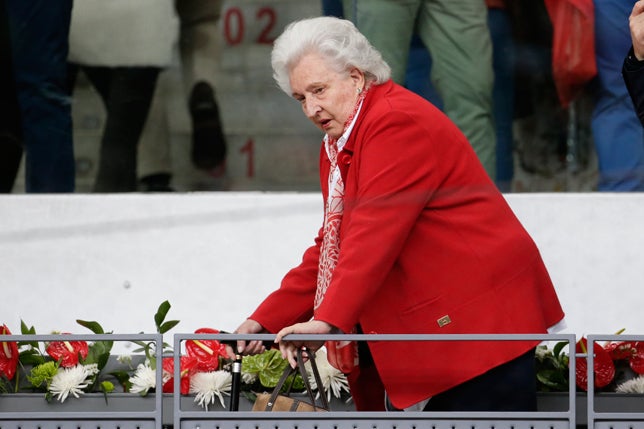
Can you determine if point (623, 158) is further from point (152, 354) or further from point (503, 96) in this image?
point (152, 354)

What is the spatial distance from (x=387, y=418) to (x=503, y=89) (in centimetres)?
207

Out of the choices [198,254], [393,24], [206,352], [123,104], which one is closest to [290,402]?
[206,352]

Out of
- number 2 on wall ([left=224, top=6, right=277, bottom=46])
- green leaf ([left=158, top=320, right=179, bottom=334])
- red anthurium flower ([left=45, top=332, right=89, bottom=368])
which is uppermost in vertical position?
number 2 on wall ([left=224, top=6, right=277, bottom=46])

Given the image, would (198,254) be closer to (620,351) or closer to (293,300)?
(293,300)

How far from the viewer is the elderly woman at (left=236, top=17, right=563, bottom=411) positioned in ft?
8.64

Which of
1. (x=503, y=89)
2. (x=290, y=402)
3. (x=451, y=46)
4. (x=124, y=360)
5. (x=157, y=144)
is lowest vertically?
(x=124, y=360)

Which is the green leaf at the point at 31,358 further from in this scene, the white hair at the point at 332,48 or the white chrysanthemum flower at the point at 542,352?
the white chrysanthemum flower at the point at 542,352

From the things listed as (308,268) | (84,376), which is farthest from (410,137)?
(84,376)

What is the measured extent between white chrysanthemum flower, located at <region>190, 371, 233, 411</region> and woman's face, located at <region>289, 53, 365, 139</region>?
2.81ft

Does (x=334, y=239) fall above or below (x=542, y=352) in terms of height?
above

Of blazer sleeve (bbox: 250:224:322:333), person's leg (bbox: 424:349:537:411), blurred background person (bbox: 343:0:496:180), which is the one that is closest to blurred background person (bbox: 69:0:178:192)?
blurred background person (bbox: 343:0:496:180)

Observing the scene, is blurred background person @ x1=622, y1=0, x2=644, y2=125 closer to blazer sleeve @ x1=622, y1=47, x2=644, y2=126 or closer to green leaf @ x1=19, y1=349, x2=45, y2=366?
blazer sleeve @ x1=622, y1=47, x2=644, y2=126

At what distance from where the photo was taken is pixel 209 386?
10.9 feet

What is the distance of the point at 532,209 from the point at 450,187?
60.3 inches
